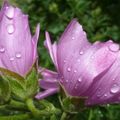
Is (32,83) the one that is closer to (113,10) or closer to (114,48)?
(114,48)

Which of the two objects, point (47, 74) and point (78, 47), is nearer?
point (78, 47)

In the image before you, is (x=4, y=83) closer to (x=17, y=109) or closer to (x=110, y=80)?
(x=17, y=109)

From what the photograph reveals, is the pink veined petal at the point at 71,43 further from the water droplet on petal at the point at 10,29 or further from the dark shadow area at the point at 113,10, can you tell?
the dark shadow area at the point at 113,10

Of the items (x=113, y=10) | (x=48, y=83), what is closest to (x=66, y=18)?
(x=113, y=10)

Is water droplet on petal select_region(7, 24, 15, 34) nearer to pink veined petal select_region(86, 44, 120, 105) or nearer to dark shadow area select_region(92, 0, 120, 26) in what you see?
pink veined petal select_region(86, 44, 120, 105)

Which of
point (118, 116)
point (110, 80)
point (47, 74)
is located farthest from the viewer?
point (118, 116)

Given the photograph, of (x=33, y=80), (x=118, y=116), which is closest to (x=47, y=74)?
(x=33, y=80)
